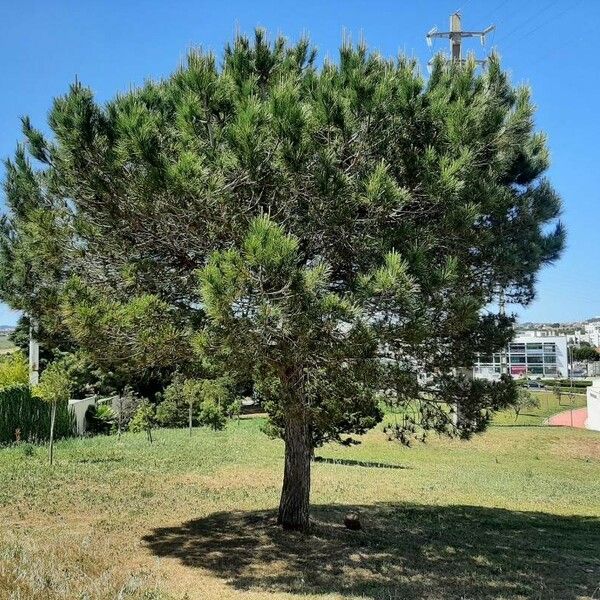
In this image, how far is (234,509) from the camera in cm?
911

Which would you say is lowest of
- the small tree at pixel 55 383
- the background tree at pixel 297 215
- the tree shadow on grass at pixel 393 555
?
the tree shadow on grass at pixel 393 555

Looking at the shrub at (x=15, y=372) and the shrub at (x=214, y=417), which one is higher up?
the shrub at (x=15, y=372)

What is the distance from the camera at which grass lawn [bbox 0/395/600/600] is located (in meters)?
5.64

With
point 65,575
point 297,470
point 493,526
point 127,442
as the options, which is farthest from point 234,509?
point 127,442

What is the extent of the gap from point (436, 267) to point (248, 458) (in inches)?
415

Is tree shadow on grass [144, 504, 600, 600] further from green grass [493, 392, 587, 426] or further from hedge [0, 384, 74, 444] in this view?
green grass [493, 392, 587, 426]

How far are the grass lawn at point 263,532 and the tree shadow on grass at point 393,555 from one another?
0.09 ft

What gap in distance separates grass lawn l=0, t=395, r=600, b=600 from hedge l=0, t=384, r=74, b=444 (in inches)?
60.9

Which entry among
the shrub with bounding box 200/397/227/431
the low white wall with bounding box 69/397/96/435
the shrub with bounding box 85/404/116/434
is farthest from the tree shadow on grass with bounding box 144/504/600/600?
the shrub with bounding box 85/404/116/434

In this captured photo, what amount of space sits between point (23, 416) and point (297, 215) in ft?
43.9

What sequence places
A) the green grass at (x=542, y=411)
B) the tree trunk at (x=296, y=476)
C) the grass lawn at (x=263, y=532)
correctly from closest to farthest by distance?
the grass lawn at (x=263, y=532) → the tree trunk at (x=296, y=476) → the green grass at (x=542, y=411)

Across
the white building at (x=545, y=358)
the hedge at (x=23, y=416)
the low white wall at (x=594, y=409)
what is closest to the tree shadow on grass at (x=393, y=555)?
the hedge at (x=23, y=416)

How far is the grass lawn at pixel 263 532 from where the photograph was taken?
5.64 meters

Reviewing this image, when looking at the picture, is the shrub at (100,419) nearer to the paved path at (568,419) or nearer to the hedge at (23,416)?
the hedge at (23,416)
